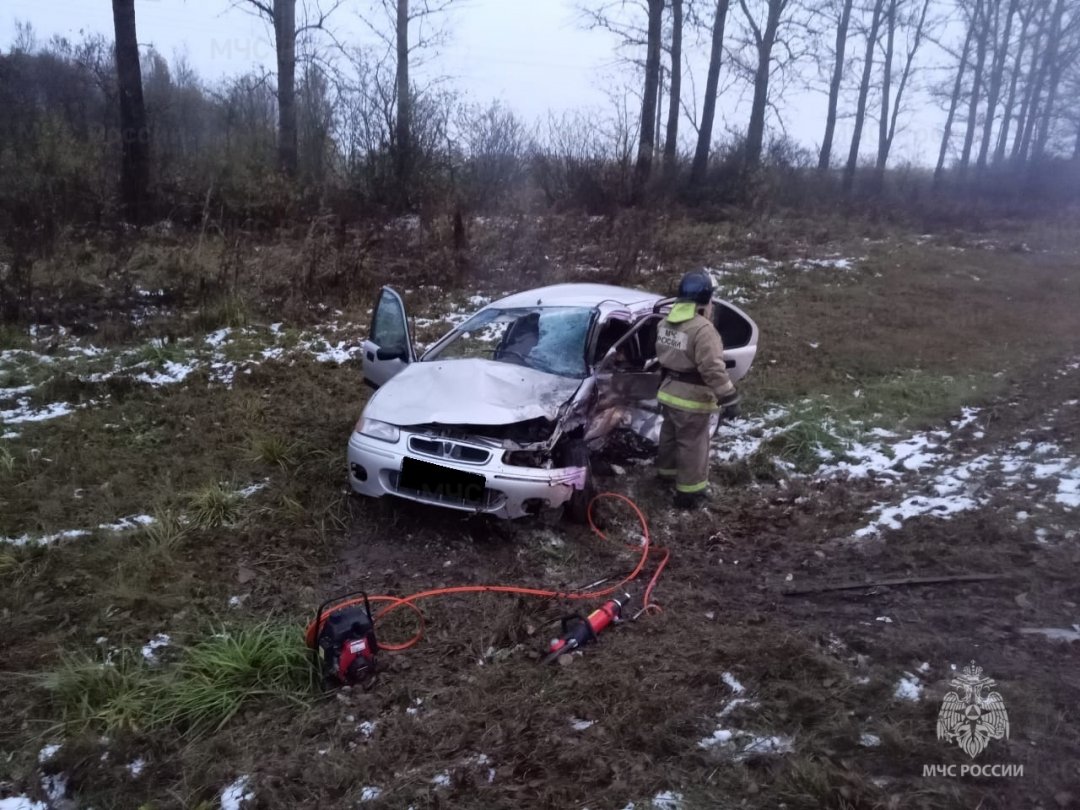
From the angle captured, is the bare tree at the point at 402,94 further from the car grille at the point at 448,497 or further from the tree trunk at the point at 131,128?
the car grille at the point at 448,497

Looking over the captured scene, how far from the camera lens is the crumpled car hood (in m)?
4.88

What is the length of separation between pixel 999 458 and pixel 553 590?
12.9 feet

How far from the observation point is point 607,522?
5.29 meters

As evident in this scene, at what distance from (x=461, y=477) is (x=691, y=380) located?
1796 mm

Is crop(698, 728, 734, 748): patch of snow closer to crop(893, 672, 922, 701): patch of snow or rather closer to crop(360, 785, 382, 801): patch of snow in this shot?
crop(893, 672, 922, 701): patch of snow

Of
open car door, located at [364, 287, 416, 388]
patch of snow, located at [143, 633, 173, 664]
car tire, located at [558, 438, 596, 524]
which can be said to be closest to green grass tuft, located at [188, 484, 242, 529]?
patch of snow, located at [143, 633, 173, 664]

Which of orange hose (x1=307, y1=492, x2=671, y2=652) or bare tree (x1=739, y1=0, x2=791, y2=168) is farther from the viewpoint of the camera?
bare tree (x1=739, y1=0, x2=791, y2=168)

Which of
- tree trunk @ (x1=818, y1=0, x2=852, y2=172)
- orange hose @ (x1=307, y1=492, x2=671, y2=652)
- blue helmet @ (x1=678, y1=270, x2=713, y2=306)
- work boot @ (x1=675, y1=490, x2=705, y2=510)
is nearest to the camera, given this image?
orange hose @ (x1=307, y1=492, x2=671, y2=652)

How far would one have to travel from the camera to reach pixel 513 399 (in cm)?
506

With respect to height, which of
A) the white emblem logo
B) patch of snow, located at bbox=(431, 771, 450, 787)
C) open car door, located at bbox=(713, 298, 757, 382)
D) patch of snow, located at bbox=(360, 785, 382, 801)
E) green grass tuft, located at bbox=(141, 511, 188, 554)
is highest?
open car door, located at bbox=(713, 298, 757, 382)

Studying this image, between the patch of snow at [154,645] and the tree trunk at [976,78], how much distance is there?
3682 cm

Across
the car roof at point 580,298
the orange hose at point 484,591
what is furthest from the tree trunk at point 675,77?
the orange hose at point 484,591

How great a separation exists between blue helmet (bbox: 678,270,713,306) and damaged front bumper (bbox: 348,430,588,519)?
1493 millimetres

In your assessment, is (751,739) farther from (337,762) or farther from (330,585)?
(330,585)
